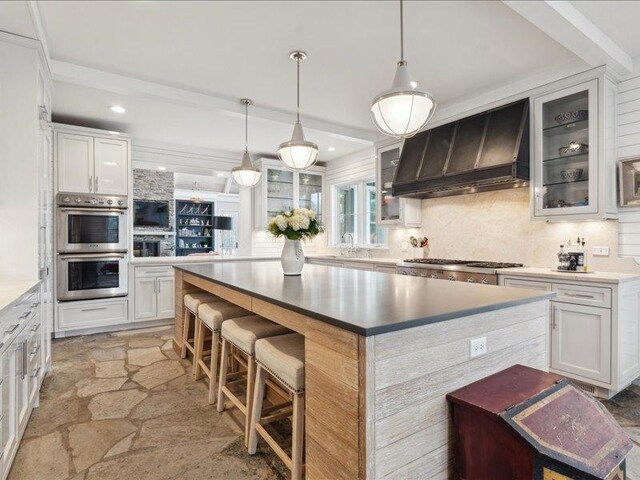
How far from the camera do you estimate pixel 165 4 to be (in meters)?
2.38

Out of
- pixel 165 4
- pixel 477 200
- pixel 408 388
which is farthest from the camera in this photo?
pixel 477 200

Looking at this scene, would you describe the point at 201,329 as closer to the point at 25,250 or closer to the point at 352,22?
the point at 25,250

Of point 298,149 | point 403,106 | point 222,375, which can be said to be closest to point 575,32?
point 403,106

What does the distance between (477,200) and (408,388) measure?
3.40 metres

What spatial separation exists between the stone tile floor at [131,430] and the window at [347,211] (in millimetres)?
3744

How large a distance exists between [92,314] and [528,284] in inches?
195

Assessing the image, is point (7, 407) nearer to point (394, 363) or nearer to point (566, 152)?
point (394, 363)

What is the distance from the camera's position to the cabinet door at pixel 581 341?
2678mm

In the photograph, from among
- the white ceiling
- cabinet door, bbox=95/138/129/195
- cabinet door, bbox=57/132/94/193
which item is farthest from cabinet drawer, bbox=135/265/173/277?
the white ceiling

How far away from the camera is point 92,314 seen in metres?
4.53

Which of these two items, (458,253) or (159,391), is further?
(458,253)

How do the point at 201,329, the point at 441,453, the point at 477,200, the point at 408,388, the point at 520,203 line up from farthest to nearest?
the point at 477,200, the point at 520,203, the point at 201,329, the point at 441,453, the point at 408,388

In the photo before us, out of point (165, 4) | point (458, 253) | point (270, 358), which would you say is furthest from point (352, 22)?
point (458, 253)

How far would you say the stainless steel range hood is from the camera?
3383mm
